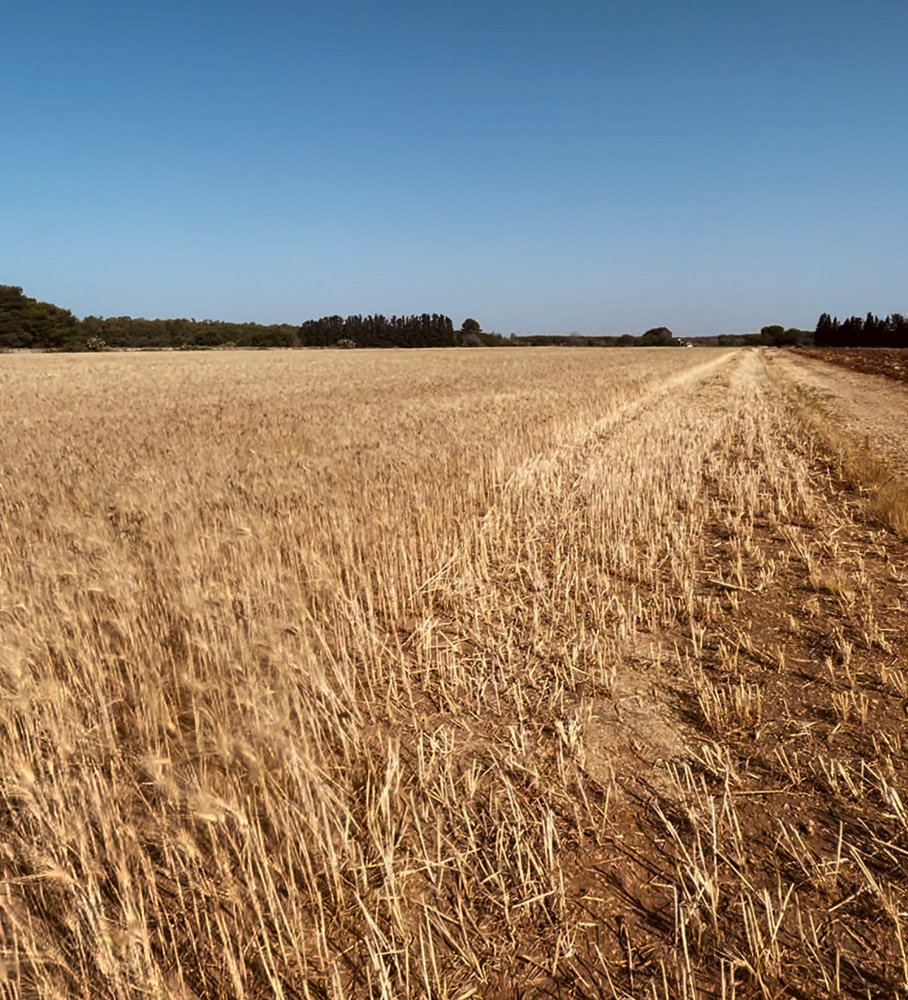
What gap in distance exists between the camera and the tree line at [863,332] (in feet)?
273

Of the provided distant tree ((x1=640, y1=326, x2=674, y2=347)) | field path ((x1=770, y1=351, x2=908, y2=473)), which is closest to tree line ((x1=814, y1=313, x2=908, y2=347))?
distant tree ((x1=640, y1=326, x2=674, y2=347))

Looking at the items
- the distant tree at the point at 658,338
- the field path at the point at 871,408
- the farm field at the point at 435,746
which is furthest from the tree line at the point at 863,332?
the farm field at the point at 435,746

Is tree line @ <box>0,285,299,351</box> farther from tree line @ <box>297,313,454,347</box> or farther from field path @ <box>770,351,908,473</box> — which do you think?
field path @ <box>770,351,908,473</box>

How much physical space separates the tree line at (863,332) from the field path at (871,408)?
242ft

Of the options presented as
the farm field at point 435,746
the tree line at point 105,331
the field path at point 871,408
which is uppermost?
the tree line at point 105,331

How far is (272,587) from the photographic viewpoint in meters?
3.48

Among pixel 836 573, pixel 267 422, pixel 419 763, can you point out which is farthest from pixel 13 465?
pixel 836 573

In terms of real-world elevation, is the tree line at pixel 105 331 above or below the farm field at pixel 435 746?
above

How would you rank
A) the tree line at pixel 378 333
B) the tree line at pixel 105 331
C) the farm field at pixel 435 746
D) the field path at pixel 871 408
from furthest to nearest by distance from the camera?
the tree line at pixel 378 333
the tree line at pixel 105 331
the field path at pixel 871 408
the farm field at pixel 435 746

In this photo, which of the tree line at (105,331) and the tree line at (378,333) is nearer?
the tree line at (105,331)

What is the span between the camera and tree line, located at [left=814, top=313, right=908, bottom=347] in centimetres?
8331

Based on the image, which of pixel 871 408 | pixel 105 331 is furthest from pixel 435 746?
pixel 105 331

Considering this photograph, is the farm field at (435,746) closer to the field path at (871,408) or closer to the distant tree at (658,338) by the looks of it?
the field path at (871,408)

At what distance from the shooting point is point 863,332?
313 ft
